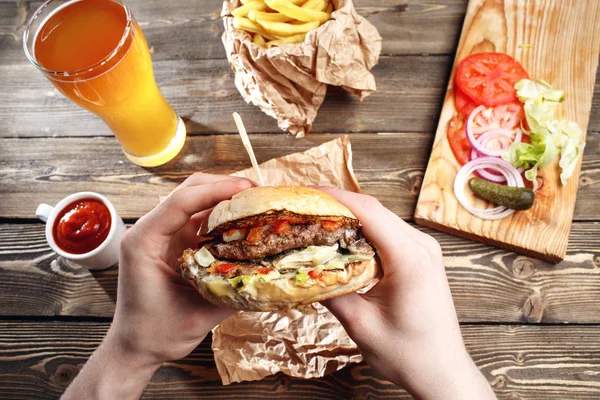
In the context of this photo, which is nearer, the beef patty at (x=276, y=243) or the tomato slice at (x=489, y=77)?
the beef patty at (x=276, y=243)

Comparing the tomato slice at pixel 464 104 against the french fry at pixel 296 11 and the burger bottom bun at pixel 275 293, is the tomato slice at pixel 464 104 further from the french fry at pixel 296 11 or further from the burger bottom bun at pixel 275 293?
the burger bottom bun at pixel 275 293

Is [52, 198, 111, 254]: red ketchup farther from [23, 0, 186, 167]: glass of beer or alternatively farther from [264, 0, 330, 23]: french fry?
[264, 0, 330, 23]: french fry

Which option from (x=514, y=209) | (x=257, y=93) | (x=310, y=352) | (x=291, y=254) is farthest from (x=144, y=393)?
(x=514, y=209)

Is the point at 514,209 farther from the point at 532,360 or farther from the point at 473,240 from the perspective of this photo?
the point at 532,360

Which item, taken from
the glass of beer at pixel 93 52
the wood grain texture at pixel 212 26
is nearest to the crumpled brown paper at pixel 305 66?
the wood grain texture at pixel 212 26

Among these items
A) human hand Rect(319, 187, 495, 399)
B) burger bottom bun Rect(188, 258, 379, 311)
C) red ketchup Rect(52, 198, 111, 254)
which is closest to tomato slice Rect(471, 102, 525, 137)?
human hand Rect(319, 187, 495, 399)

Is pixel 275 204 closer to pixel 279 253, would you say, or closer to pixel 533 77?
pixel 279 253

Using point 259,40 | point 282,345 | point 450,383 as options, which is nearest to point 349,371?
point 282,345
